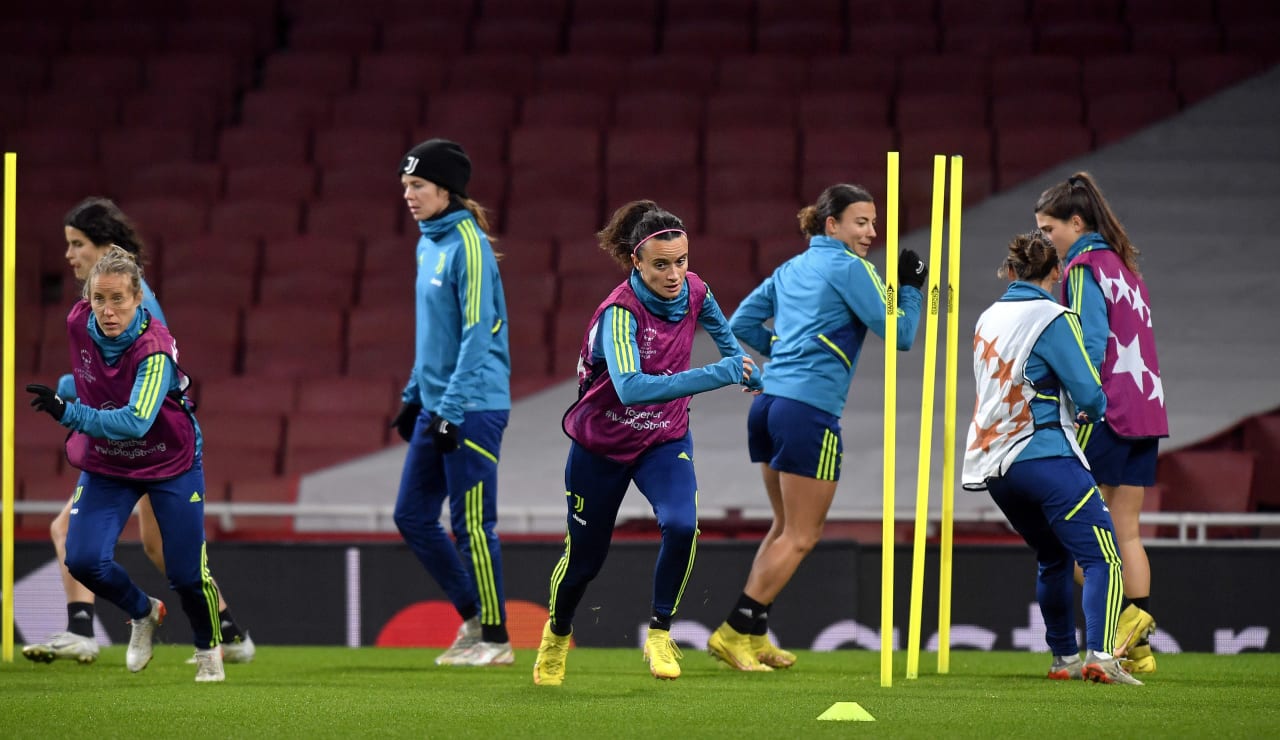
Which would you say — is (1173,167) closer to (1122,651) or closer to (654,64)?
(654,64)

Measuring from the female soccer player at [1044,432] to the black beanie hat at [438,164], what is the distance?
6.60ft

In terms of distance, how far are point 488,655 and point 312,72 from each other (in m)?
7.51

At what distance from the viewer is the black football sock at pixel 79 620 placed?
5.74 m

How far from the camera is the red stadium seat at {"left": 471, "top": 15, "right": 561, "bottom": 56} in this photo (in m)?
12.3

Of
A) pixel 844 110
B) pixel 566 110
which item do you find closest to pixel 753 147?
pixel 844 110

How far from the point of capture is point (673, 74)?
11.8 m

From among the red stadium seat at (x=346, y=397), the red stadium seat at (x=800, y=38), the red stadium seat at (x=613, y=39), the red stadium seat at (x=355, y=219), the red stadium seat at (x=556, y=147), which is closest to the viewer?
the red stadium seat at (x=346, y=397)

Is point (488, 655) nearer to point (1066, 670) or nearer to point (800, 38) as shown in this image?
point (1066, 670)

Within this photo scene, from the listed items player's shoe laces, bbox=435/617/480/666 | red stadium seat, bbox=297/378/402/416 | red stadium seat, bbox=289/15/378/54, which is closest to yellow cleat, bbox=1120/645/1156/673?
player's shoe laces, bbox=435/617/480/666

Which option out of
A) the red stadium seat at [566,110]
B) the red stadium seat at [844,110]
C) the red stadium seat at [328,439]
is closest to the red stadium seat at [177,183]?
the red stadium seat at [566,110]

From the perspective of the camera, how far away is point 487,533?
562 cm

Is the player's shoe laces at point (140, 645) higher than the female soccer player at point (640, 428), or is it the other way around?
the female soccer player at point (640, 428)

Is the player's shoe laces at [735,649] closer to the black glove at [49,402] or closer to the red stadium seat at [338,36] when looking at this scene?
the black glove at [49,402]

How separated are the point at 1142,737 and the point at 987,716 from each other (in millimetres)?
499
